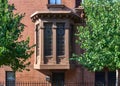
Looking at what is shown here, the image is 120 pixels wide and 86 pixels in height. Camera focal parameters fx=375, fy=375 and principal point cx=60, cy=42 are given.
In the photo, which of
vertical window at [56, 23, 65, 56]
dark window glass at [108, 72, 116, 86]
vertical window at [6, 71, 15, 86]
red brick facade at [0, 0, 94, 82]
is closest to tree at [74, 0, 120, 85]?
vertical window at [56, 23, 65, 56]

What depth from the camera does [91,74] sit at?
28172mm

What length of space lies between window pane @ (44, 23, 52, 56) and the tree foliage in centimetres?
568

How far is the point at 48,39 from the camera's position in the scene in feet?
90.1

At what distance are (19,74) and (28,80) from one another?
2.72 feet

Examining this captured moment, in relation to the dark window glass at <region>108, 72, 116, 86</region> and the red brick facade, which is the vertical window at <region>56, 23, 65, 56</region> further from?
the dark window glass at <region>108, 72, 116, 86</region>

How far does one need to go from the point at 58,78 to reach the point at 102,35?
324 inches

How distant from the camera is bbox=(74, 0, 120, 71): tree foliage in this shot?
20.8m

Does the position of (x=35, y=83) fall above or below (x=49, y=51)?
below

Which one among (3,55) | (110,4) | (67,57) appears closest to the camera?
(3,55)

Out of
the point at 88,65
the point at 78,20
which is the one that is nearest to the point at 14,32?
the point at 88,65

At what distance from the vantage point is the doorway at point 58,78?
2806 centimetres

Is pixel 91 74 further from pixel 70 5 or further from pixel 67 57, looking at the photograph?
pixel 70 5

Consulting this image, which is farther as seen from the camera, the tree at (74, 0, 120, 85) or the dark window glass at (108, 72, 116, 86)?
the dark window glass at (108, 72, 116, 86)

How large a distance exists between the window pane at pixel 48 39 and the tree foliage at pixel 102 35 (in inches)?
224
